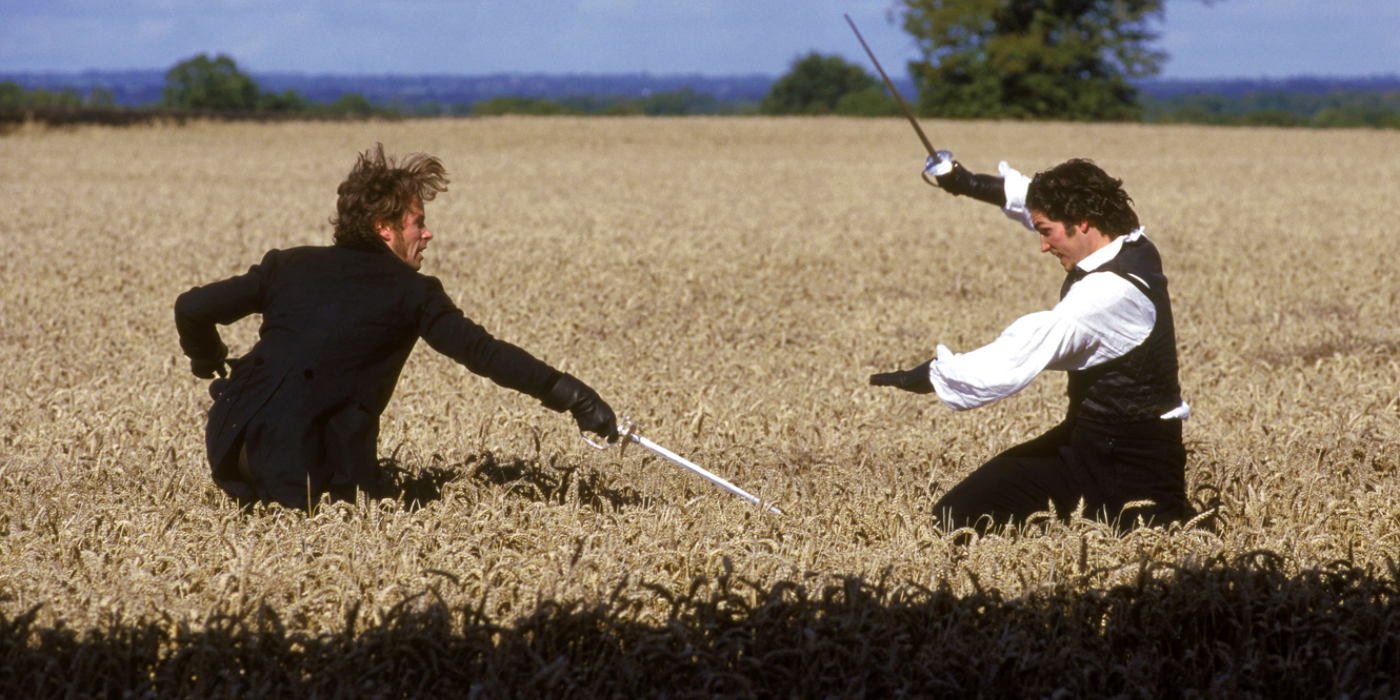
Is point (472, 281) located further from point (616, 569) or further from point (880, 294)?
point (616, 569)

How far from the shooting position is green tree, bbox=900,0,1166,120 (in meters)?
64.7

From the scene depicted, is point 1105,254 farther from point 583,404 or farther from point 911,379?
point 583,404

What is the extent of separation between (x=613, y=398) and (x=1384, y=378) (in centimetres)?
474

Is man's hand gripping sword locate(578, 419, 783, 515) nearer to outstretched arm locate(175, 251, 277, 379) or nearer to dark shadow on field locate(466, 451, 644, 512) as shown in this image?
dark shadow on field locate(466, 451, 644, 512)

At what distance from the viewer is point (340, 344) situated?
14.8ft

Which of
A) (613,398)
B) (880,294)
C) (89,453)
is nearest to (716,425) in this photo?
(613,398)

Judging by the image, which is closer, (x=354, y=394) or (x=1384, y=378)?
(x=354, y=394)

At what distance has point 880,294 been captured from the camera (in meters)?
11.8

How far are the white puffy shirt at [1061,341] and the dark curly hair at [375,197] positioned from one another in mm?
1928

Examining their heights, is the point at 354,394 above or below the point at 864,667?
above

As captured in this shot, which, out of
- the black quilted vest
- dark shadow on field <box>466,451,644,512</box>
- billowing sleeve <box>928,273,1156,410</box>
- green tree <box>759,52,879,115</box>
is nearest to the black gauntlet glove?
the black quilted vest

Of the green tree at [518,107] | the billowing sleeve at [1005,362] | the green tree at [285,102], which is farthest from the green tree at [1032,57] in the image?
the billowing sleeve at [1005,362]

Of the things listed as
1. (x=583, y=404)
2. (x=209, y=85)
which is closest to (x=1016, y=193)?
(x=583, y=404)

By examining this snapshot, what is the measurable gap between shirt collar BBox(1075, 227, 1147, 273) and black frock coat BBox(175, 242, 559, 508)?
76.5 inches
